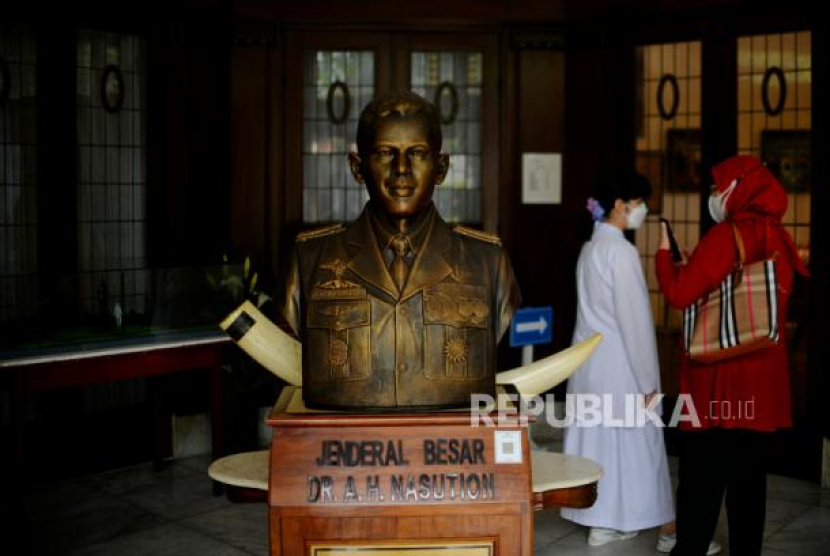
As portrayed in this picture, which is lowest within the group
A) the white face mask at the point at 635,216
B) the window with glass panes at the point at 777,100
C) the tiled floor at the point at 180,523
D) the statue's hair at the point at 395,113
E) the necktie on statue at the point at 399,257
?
the tiled floor at the point at 180,523

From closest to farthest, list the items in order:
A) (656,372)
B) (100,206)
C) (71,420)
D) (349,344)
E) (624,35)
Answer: (349,344) < (656,372) < (71,420) < (100,206) < (624,35)

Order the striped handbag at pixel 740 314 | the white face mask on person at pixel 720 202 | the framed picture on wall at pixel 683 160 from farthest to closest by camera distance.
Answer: the framed picture on wall at pixel 683 160 < the white face mask on person at pixel 720 202 < the striped handbag at pixel 740 314

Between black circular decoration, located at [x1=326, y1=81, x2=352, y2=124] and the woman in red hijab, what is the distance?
3.50 meters

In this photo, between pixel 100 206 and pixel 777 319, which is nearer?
pixel 777 319

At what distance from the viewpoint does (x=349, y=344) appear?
8.96ft

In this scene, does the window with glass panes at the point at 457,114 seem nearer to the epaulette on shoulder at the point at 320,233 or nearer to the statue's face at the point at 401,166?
the epaulette on shoulder at the point at 320,233

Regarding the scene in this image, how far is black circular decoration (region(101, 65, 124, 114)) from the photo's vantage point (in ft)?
20.4

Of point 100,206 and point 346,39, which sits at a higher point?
point 346,39

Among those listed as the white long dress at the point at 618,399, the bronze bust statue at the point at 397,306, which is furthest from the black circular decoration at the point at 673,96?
the bronze bust statue at the point at 397,306

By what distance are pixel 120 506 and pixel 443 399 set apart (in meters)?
3.26

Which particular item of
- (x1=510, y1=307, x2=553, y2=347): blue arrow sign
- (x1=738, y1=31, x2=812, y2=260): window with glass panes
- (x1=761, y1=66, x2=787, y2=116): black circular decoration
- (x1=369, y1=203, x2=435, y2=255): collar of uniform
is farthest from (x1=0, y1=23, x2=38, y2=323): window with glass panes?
(x1=761, y1=66, x2=787, y2=116): black circular decoration

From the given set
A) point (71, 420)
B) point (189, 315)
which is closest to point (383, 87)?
point (189, 315)

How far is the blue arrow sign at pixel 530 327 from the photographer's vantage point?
5.64 metres

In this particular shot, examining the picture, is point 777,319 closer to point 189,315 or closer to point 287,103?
point 189,315
